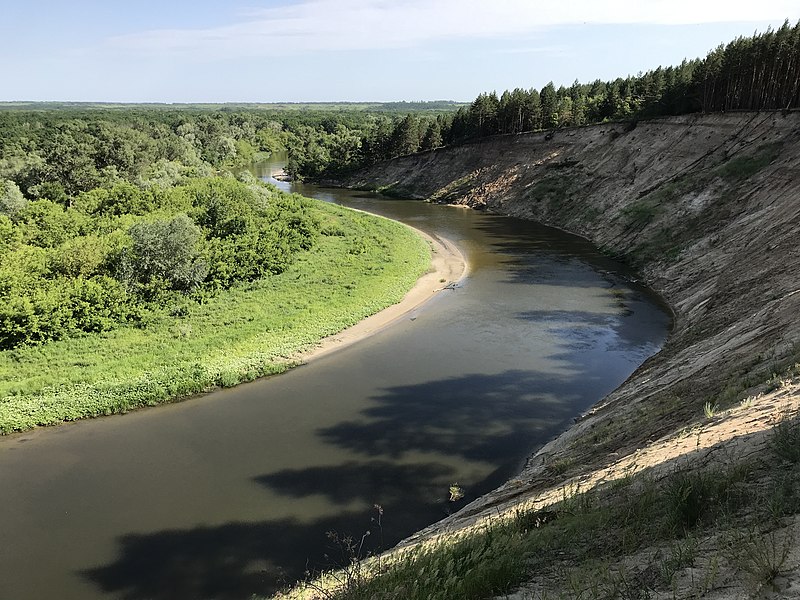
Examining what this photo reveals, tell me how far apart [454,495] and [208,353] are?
14407 millimetres

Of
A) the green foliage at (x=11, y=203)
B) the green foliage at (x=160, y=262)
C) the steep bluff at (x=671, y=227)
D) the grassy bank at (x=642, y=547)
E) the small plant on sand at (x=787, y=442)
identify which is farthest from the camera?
the green foliage at (x=11, y=203)

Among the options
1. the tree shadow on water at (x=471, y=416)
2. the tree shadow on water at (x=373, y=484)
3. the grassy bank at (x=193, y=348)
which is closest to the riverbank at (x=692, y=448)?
the tree shadow on water at (x=471, y=416)

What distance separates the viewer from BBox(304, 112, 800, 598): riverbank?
20.8 feet

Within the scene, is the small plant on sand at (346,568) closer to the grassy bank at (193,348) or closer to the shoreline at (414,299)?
the grassy bank at (193,348)

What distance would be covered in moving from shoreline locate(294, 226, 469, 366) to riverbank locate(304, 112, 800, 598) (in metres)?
12.9

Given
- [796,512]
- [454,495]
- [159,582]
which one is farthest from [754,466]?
[159,582]

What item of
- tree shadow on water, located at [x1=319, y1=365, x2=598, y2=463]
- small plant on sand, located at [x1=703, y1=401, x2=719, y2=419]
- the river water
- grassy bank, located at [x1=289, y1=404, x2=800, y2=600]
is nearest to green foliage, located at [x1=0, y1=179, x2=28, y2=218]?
the river water

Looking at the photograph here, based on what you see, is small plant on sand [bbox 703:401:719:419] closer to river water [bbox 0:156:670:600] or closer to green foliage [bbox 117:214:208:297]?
river water [bbox 0:156:670:600]

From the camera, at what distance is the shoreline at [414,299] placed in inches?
1086

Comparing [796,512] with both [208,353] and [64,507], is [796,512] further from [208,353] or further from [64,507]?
[208,353]

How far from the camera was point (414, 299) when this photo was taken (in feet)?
118

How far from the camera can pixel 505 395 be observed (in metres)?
22.1

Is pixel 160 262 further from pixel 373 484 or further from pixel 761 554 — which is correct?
pixel 761 554

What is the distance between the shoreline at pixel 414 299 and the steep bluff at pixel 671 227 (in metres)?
12.9
